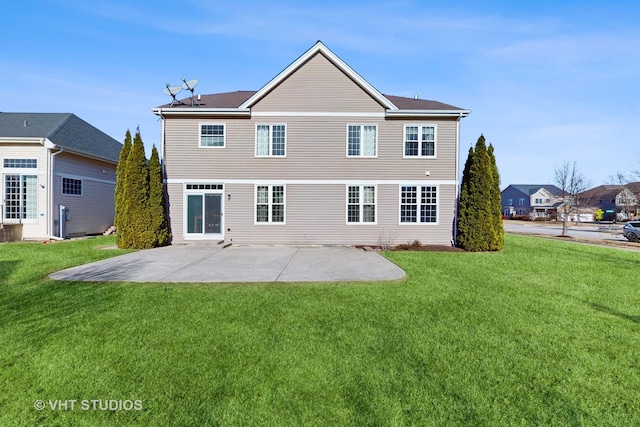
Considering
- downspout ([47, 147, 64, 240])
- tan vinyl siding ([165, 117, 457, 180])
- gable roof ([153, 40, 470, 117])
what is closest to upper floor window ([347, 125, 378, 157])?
tan vinyl siding ([165, 117, 457, 180])

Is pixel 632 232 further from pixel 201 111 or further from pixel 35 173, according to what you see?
pixel 35 173

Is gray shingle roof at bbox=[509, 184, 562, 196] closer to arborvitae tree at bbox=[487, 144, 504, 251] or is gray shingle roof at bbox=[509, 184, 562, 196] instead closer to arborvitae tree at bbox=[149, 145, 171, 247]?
arborvitae tree at bbox=[487, 144, 504, 251]

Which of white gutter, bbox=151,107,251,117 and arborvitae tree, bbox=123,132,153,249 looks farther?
white gutter, bbox=151,107,251,117

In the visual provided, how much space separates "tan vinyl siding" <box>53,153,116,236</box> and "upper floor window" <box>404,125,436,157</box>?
17.6 m

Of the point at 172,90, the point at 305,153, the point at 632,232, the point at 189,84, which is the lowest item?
the point at 632,232

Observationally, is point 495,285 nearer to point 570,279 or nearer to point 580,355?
point 570,279

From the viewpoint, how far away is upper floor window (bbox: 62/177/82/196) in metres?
17.4

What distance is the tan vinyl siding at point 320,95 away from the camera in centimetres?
1516

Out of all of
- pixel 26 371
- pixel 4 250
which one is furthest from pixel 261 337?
pixel 4 250

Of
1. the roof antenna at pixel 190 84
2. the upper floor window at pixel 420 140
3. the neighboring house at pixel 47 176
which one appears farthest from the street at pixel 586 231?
the neighboring house at pixel 47 176

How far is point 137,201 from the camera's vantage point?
550 inches

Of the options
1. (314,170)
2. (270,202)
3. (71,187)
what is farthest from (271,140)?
(71,187)

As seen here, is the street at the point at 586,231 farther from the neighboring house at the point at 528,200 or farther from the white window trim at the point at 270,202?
the neighboring house at the point at 528,200

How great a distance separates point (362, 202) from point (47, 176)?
51.3 feet
